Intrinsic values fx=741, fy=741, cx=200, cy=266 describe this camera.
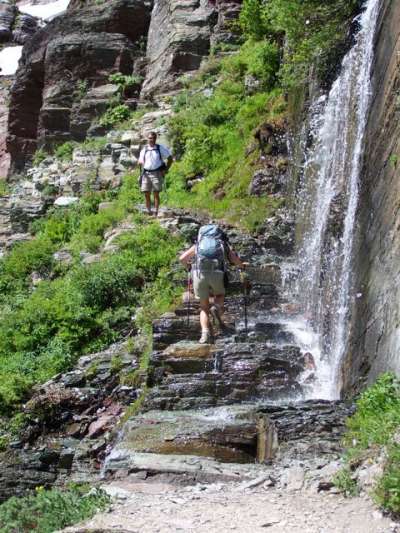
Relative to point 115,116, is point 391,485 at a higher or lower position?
lower

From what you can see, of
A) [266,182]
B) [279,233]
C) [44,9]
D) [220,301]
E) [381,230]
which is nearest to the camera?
[381,230]

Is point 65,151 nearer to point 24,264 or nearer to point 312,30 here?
point 24,264

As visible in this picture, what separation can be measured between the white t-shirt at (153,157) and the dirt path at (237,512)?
1099 centimetres

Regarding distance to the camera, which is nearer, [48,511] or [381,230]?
[48,511]

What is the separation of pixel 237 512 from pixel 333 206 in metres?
7.64

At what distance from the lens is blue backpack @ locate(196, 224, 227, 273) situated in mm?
10641

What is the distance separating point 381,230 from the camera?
8656mm

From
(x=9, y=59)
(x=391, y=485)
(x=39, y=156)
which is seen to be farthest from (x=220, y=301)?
(x=9, y=59)

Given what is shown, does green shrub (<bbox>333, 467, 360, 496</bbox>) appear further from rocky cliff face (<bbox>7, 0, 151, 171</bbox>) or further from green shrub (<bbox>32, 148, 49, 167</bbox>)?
green shrub (<bbox>32, 148, 49, 167</bbox>)

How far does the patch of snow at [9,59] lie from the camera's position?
39875mm

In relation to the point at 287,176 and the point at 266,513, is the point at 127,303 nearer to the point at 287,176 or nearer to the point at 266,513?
the point at 287,176

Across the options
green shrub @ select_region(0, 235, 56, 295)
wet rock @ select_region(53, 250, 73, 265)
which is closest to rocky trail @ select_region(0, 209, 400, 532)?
wet rock @ select_region(53, 250, 73, 265)

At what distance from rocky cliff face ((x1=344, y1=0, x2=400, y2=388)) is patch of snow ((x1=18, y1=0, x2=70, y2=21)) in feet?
139

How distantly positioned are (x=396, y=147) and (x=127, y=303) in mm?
7652
